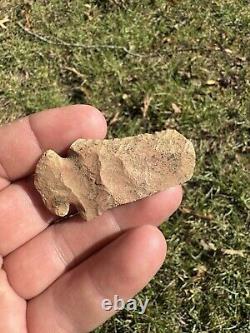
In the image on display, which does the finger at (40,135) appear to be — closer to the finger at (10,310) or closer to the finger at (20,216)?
the finger at (20,216)

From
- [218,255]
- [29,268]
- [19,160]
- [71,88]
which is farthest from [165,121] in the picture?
[29,268]

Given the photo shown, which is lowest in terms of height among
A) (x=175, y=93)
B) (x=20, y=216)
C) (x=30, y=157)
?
(x=175, y=93)

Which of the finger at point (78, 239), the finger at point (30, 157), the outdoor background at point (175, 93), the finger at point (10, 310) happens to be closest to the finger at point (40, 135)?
the finger at point (30, 157)

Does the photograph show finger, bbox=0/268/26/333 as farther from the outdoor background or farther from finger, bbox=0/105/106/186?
the outdoor background

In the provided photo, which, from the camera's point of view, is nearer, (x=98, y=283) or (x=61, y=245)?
(x=98, y=283)

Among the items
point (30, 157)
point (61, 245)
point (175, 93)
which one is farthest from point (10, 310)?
point (175, 93)

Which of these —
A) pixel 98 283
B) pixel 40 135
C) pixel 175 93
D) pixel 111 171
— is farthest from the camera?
pixel 175 93

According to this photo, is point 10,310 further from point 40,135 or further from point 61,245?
point 40,135
